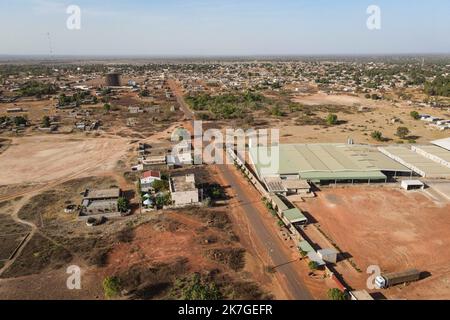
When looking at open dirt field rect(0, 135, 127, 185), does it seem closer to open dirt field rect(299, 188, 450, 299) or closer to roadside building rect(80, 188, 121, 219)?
roadside building rect(80, 188, 121, 219)

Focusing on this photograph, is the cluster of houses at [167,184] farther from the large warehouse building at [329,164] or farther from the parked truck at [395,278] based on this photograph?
the parked truck at [395,278]

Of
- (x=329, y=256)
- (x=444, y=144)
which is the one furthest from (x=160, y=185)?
(x=444, y=144)

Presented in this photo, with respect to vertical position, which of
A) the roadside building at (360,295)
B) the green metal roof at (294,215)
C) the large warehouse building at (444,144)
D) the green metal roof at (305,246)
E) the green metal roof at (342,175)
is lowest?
the roadside building at (360,295)

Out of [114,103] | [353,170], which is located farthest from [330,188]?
[114,103]

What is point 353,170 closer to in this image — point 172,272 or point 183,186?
point 183,186

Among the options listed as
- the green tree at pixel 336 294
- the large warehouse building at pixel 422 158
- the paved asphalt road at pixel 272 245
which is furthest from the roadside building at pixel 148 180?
the large warehouse building at pixel 422 158
